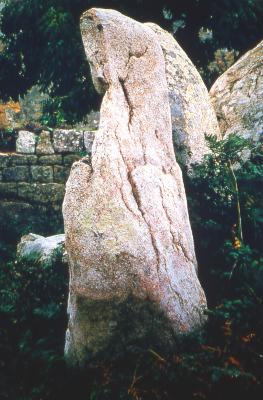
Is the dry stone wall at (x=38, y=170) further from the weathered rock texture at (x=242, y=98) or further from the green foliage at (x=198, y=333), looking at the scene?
the green foliage at (x=198, y=333)

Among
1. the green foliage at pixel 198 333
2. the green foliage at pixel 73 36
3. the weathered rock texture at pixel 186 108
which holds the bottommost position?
the green foliage at pixel 198 333

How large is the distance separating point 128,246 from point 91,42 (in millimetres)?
1517

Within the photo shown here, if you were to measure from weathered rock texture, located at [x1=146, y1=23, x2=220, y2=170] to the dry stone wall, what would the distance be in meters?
2.76

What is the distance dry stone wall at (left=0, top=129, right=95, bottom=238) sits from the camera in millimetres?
7004

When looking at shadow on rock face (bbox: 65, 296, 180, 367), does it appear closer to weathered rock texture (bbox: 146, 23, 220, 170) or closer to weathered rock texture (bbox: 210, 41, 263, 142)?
weathered rock texture (bbox: 146, 23, 220, 170)

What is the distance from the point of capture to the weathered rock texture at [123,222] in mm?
2629

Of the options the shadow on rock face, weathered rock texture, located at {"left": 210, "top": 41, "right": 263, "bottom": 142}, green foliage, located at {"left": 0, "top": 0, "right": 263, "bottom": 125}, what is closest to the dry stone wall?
green foliage, located at {"left": 0, "top": 0, "right": 263, "bottom": 125}

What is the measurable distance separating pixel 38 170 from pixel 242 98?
3583 millimetres

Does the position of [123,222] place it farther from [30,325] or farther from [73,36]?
[73,36]

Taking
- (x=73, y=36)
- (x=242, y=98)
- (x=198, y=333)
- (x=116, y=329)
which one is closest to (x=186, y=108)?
(x=242, y=98)

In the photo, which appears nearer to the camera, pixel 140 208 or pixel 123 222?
pixel 123 222

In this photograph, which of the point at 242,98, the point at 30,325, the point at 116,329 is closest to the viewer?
the point at 116,329

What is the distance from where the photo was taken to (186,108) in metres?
4.31

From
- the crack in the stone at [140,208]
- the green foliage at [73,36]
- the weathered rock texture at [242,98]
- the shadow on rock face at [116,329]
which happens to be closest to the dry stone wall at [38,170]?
the green foliage at [73,36]
